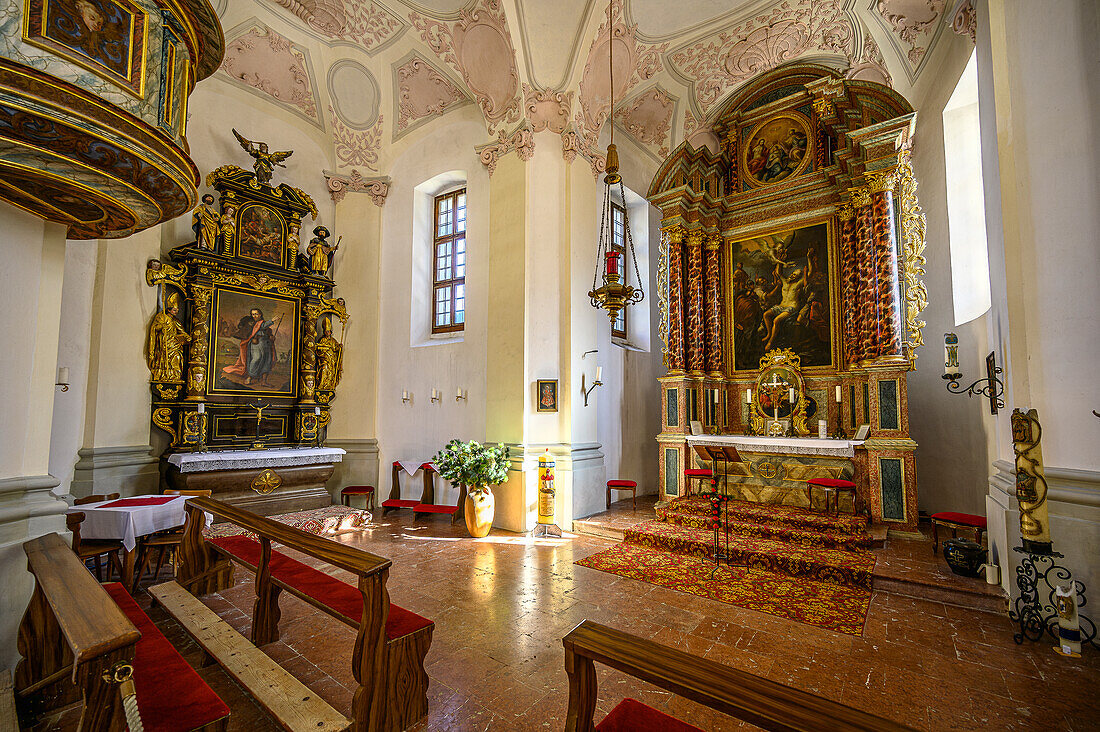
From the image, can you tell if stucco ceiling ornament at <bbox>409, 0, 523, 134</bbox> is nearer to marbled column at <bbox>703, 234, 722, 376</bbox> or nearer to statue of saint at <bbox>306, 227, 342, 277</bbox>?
statue of saint at <bbox>306, 227, 342, 277</bbox>

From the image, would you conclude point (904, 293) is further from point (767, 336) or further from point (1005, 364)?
point (1005, 364)

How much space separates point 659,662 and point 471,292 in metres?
7.32

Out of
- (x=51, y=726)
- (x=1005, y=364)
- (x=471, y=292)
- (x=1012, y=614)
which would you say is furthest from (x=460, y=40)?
(x=1012, y=614)

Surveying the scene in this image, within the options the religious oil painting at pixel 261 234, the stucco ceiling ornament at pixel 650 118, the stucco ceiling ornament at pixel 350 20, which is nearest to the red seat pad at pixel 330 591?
the religious oil painting at pixel 261 234

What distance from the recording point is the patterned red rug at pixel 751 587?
4.15 m

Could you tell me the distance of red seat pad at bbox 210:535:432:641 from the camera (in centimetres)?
282

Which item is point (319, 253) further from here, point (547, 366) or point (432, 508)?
point (432, 508)

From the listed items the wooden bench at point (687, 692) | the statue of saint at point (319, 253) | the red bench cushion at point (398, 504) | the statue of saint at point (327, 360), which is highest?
the statue of saint at point (319, 253)

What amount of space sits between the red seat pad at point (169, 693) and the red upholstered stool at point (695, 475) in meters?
6.40

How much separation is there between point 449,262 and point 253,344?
3.65 m

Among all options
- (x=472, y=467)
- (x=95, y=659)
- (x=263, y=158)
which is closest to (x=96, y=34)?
(x=95, y=659)

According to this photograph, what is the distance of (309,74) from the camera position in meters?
8.80

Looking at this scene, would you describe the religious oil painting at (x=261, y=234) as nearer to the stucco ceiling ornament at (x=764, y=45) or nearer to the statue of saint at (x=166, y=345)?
the statue of saint at (x=166, y=345)

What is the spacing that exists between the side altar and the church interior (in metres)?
0.06
